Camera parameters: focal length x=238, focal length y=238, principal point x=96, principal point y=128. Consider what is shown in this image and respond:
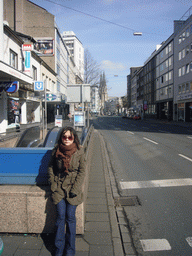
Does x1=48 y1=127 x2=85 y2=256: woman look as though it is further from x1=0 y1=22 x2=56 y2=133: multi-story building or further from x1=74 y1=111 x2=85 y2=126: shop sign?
x1=74 y1=111 x2=85 y2=126: shop sign

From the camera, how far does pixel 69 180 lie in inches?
125

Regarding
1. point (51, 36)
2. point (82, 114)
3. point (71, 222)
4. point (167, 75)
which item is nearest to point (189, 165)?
point (71, 222)

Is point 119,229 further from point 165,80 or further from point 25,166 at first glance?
point 165,80

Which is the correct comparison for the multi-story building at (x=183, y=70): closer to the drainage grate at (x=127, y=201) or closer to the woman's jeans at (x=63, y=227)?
the drainage grate at (x=127, y=201)

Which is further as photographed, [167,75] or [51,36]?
[167,75]

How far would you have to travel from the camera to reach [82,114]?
56.0ft

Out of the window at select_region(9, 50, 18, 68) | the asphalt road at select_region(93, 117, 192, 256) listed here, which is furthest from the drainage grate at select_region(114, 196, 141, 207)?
the window at select_region(9, 50, 18, 68)

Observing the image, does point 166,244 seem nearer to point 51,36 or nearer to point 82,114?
point 82,114

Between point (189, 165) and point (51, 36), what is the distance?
3541 cm

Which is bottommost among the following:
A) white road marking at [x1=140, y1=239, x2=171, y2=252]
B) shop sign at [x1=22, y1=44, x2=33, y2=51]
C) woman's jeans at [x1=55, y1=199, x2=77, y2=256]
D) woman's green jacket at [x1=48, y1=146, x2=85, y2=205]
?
white road marking at [x1=140, y1=239, x2=171, y2=252]

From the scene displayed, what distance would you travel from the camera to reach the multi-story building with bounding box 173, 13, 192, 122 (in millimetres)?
35494

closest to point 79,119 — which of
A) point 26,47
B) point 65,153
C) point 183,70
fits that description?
point 26,47

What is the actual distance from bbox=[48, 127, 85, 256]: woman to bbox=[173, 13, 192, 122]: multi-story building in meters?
35.0

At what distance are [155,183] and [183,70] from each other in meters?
35.9
